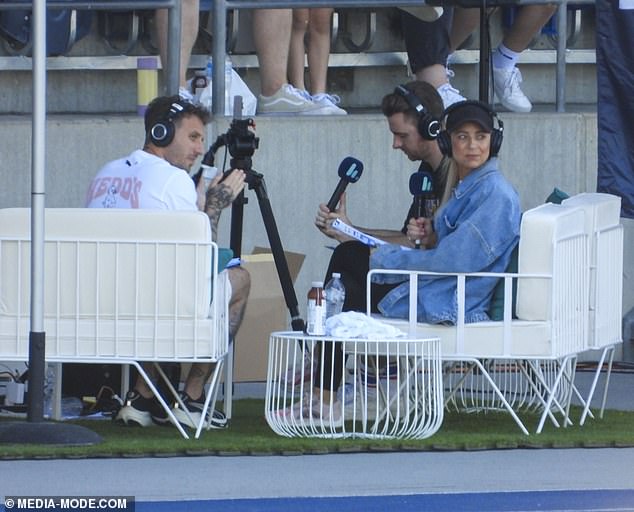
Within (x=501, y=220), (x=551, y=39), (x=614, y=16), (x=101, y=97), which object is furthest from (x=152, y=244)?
(x=551, y=39)

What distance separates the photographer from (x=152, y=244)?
6.50 meters

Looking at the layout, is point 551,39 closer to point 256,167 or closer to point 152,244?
point 256,167

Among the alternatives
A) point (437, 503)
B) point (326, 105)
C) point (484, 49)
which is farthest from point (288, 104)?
point (437, 503)

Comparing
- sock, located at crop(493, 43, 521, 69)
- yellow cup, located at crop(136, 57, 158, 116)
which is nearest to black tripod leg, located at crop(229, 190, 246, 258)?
yellow cup, located at crop(136, 57, 158, 116)

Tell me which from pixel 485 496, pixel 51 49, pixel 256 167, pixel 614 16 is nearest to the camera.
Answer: pixel 485 496

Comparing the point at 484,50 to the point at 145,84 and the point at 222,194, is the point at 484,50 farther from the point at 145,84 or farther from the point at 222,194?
the point at 145,84

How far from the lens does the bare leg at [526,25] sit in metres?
10.4

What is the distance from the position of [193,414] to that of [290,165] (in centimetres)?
266

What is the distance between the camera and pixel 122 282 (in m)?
6.53

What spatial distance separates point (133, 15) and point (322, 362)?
4913mm

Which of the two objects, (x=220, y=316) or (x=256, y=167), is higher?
(x=256, y=167)

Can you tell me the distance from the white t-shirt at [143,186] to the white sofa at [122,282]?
49cm

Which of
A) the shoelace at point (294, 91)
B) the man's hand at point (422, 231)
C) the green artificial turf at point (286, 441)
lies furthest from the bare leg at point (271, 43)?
the green artificial turf at point (286, 441)

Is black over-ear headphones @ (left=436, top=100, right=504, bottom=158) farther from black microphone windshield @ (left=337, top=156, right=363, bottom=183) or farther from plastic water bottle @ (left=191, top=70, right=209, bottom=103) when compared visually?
plastic water bottle @ (left=191, top=70, right=209, bottom=103)
